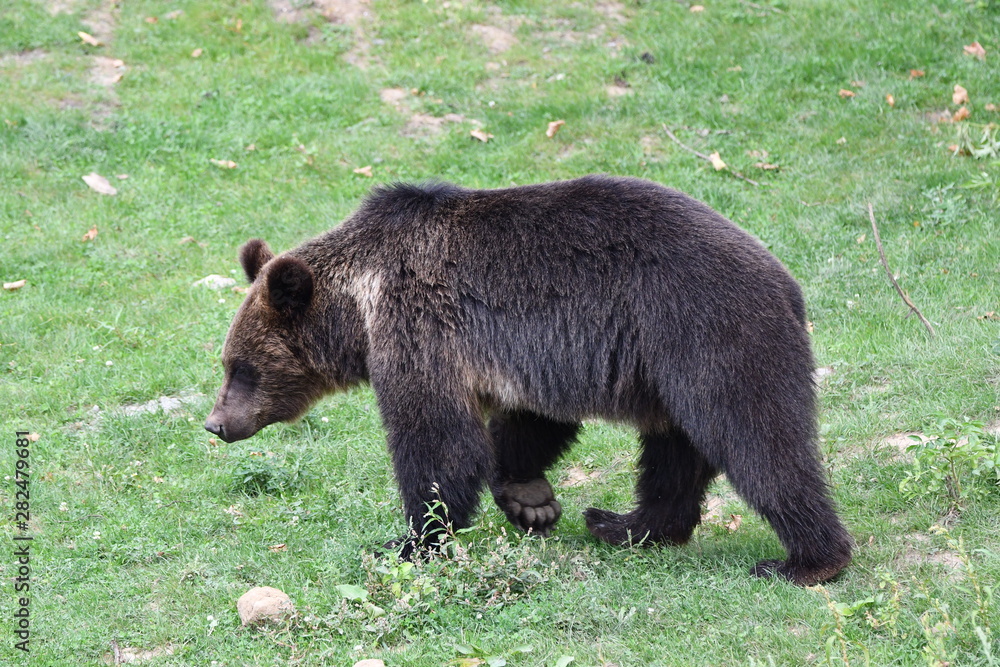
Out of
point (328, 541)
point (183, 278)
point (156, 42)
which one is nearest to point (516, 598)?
point (328, 541)

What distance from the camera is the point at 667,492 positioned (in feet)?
20.0

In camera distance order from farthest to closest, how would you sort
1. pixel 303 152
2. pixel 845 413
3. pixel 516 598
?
pixel 303 152
pixel 845 413
pixel 516 598

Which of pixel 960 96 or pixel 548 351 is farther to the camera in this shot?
pixel 960 96

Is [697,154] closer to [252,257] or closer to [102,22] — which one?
[252,257]

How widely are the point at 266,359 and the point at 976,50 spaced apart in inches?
396

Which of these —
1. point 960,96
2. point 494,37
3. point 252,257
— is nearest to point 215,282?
point 252,257

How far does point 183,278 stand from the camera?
10039mm

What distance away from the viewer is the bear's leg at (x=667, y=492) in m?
6.05

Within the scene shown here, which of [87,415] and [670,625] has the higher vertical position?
[670,625]

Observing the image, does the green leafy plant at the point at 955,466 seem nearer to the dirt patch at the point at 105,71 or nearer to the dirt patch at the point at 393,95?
the dirt patch at the point at 393,95

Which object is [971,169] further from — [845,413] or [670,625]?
[670,625]

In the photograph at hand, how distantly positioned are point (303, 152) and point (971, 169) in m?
6.93

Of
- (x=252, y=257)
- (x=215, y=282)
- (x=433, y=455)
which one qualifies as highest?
(x=252, y=257)

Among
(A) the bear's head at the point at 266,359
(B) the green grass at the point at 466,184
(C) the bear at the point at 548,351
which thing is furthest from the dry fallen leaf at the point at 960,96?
(A) the bear's head at the point at 266,359
